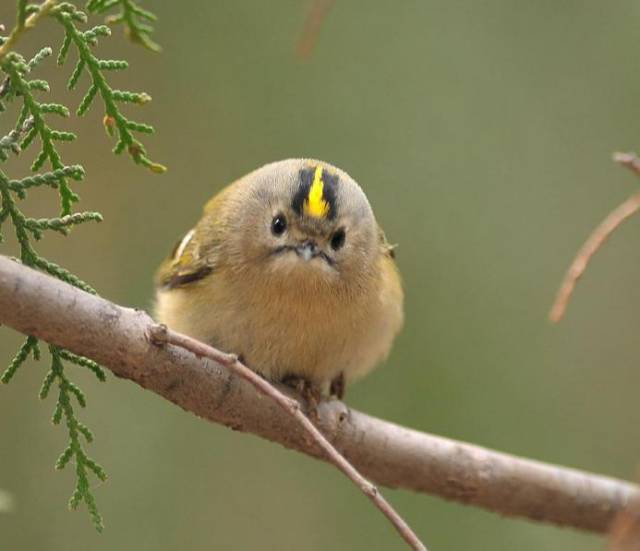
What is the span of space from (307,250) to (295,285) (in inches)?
4.8

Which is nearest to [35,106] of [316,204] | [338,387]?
[316,204]

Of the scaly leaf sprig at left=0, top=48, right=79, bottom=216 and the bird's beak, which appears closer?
the scaly leaf sprig at left=0, top=48, right=79, bottom=216

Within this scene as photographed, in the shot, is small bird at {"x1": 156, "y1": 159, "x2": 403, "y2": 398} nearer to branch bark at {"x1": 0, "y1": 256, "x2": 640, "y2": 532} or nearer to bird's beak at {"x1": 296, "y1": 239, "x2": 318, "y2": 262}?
bird's beak at {"x1": 296, "y1": 239, "x2": 318, "y2": 262}

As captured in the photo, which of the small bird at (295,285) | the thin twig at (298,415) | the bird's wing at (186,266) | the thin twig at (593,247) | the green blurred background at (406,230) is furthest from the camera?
the green blurred background at (406,230)

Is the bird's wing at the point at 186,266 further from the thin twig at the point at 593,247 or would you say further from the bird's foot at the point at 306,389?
the thin twig at the point at 593,247

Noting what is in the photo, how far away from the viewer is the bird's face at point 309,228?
10.0ft

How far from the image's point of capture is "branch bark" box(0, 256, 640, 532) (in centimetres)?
199

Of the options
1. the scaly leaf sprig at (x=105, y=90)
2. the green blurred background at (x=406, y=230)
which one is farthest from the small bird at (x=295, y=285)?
the green blurred background at (x=406, y=230)

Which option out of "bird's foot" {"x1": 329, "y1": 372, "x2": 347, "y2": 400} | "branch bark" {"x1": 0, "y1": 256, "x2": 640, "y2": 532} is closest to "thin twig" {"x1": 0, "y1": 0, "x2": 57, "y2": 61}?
"branch bark" {"x1": 0, "y1": 256, "x2": 640, "y2": 532}

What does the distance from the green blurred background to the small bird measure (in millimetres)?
1782

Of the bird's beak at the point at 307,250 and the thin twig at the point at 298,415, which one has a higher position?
the bird's beak at the point at 307,250

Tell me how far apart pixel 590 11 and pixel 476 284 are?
1.59m

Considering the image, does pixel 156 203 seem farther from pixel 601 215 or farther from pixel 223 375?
pixel 223 375

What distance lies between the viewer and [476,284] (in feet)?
17.4
